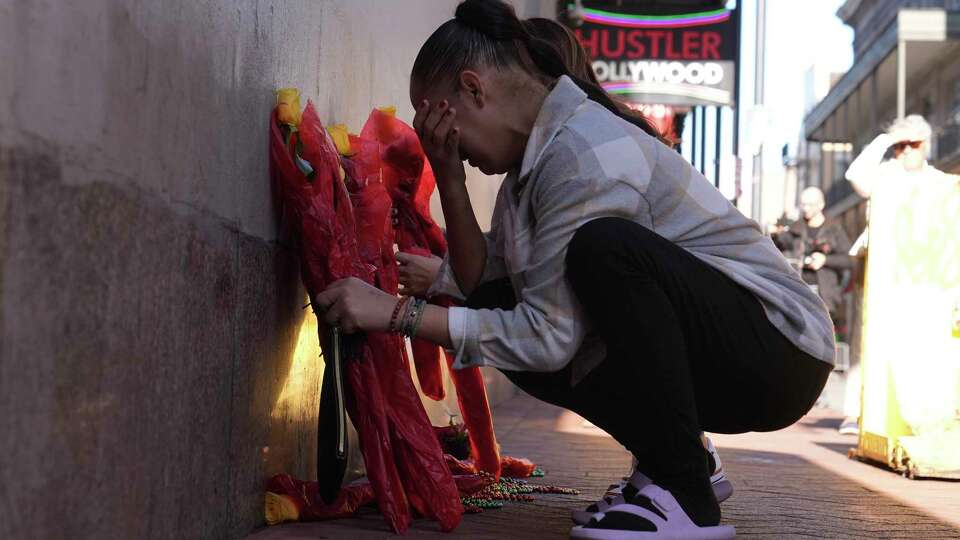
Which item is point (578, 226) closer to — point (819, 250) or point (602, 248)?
point (602, 248)

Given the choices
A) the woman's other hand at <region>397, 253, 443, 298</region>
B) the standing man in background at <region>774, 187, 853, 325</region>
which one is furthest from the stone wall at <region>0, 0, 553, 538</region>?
the standing man in background at <region>774, 187, 853, 325</region>

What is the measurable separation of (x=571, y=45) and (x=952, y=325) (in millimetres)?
2879

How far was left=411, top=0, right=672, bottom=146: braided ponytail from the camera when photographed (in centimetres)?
250

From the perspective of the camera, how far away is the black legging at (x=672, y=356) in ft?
7.82

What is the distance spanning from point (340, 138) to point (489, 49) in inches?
25.8

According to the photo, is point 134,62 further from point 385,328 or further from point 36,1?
point 385,328

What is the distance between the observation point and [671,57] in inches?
427

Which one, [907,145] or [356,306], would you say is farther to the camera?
[907,145]

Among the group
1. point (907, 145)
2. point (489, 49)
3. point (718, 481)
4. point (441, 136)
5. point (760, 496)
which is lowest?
point (760, 496)

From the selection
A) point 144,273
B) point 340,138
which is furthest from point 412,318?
point 340,138

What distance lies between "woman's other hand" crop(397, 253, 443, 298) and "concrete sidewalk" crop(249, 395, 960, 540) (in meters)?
0.56

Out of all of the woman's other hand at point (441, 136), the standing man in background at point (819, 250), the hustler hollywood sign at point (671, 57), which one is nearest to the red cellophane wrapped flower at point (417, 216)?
the woman's other hand at point (441, 136)

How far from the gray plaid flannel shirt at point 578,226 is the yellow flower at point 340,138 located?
20.2 inches

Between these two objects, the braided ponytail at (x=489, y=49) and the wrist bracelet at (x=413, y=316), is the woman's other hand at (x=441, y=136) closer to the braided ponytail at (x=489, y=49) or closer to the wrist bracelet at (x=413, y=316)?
the braided ponytail at (x=489, y=49)
